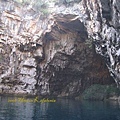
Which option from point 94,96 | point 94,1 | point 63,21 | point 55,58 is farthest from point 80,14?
point 94,96

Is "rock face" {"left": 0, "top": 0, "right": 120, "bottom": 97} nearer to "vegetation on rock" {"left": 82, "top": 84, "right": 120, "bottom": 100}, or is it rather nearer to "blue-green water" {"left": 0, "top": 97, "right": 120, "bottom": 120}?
"vegetation on rock" {"left": 82, "top": 84, "right": 120, "bottom": 100}

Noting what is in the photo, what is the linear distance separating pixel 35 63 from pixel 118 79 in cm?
1349

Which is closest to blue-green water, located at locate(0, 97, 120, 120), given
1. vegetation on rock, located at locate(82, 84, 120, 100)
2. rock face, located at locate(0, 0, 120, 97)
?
rock face, located at locate(0, 0, 120, 97)

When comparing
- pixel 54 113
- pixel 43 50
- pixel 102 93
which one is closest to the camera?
pixel 54 113

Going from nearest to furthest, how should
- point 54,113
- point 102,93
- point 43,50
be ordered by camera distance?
point 54,113
point 43,50
point 102,93

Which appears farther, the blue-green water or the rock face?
the rock face

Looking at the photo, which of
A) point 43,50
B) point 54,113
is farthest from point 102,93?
point 54,113

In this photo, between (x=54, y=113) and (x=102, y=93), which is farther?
(x=102, y=93)

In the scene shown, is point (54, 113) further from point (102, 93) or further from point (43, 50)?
point (102, 93)

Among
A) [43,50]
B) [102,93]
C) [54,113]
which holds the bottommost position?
[54,113]

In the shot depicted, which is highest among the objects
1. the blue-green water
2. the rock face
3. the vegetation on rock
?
the rock face

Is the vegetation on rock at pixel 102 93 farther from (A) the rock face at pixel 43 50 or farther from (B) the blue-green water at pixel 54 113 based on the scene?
(B) the blue-green water at pixel 54 113

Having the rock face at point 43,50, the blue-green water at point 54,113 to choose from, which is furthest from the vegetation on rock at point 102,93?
the blue-green water at point 54,113

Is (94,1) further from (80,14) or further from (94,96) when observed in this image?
(94,96)
